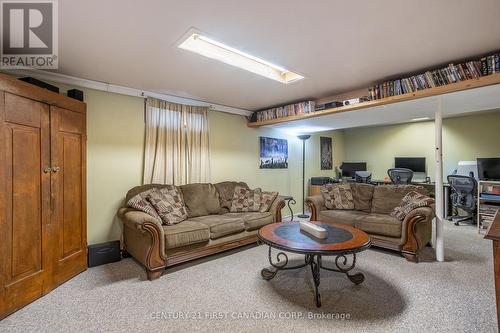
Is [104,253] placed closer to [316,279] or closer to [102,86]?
[102,86]

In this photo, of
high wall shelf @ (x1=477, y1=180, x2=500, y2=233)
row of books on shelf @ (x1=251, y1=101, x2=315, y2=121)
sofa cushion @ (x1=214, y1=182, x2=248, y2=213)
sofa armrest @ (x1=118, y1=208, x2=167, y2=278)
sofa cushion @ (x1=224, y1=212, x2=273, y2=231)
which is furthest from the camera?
high wall shelf @ (x1=477, y1=180, x2=500, y2=233)

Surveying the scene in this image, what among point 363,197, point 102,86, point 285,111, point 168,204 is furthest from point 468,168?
point 102,86

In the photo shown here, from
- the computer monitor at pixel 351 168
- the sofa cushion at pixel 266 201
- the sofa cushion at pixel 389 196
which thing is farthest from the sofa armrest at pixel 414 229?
the computer monitor at pixel 351 168

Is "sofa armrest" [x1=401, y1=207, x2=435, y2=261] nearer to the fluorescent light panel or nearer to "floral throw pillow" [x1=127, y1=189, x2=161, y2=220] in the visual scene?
the fluorescent light panel

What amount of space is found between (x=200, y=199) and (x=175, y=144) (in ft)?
3.12

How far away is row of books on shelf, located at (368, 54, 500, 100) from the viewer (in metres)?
2.34

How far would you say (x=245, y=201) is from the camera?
3.97 m

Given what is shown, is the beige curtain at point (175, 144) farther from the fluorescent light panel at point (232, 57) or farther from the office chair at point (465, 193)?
the office chair at point (465, 193)

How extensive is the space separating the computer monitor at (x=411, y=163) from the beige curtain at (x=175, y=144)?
5102mm

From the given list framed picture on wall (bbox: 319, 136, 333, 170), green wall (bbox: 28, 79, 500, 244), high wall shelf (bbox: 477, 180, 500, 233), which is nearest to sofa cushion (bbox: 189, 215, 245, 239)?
green wall (bbox: 28, 79, 500, 244)

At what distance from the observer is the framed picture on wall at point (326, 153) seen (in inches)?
267

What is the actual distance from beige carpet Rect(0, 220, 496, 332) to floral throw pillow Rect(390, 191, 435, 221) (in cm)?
63

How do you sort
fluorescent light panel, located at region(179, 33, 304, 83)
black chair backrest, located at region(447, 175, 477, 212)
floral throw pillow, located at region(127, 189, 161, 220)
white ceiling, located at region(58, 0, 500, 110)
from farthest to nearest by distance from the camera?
black chair backrest, located at region(447, 175, 477, 212) → floral throw pillow, located at region(127, 189, 161, 220) → fluorescent light panel, located at region(179, 33, 304, 83) → white ceiling, located at region(58, 0, 500, 110)
